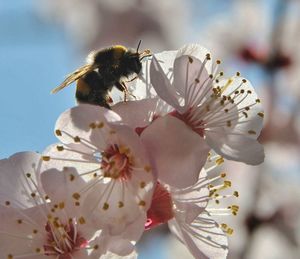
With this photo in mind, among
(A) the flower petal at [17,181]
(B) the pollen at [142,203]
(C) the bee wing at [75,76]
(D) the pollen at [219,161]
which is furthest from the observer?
(C) the bee wing at [75,76]

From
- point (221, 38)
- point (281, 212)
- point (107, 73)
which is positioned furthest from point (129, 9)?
point (107, 73)

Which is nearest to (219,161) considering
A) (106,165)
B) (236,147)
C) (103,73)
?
(236,147)

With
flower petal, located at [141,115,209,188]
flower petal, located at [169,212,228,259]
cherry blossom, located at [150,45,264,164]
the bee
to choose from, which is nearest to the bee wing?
the bee

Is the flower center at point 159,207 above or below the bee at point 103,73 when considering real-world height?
below

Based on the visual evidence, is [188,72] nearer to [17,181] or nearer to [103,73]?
[103,73]

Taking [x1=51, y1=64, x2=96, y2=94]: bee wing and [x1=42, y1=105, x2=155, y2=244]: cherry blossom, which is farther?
[x1=51, y1=64, x2=96, y2=94]: bee wing

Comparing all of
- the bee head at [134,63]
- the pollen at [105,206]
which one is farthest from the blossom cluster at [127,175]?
the bee head at [134,63]

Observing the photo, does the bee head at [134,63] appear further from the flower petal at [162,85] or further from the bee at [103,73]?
the flower petal at [162,85]

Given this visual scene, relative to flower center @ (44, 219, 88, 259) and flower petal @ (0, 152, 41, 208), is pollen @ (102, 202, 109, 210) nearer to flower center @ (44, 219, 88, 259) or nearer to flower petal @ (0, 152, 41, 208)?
flower center @ (44, 219, 88, 259)
